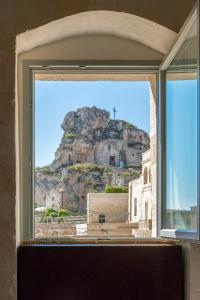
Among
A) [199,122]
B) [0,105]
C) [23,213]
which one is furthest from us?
[23,213]

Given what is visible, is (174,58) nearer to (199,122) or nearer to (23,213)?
(199,122)

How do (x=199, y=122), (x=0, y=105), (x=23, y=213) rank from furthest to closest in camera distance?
(x=23, y=213), (x=0, y=105), (x=199, y=122)

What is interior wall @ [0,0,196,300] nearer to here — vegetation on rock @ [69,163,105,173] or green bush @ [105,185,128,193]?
vegetation on rock @ [69,163,105,173]

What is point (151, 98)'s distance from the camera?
9.62ft

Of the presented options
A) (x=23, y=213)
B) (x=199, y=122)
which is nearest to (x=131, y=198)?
(x=23, y=213)

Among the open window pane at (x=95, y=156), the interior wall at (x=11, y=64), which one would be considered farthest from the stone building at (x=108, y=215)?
the interior wall at (x=11, y=64)

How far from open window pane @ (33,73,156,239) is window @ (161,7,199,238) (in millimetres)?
201

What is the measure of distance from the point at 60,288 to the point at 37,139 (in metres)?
0.94

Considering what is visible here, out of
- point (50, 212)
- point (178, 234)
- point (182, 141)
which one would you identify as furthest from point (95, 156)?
point (178, 234)

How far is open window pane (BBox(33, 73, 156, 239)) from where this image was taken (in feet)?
9.39

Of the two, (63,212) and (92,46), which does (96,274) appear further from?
(92,46)

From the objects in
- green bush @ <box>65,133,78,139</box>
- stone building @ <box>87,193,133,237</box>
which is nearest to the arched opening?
green bush @ <box>65,133,78,139</box>

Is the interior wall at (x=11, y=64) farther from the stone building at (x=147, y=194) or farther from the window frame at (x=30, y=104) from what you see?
the stone building at (x=147, y=194)

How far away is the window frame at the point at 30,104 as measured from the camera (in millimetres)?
2820
